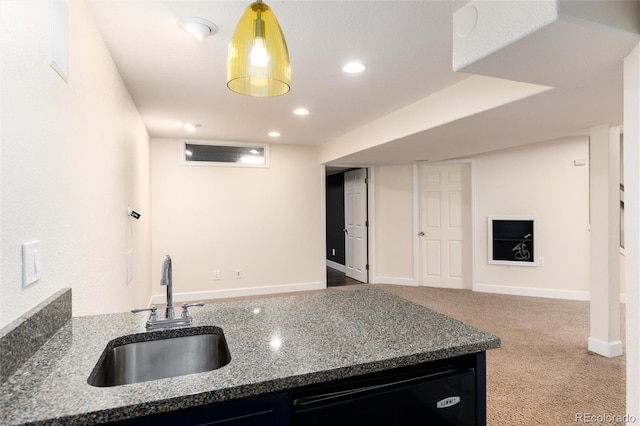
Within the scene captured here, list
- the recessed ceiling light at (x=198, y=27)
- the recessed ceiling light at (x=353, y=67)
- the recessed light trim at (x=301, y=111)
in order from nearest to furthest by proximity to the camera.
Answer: the recessed ceiling light at (x=198, y=27), the recessed ceiling light at (x=353, y=67), the recessed light trim at (x=301, y=111)

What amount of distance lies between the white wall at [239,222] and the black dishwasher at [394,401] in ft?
14.3

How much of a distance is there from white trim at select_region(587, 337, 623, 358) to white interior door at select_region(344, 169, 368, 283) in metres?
3.38

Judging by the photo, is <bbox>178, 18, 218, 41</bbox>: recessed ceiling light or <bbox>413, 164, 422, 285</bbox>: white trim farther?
<bbox>413, 164, 422, 285</bbox>: white trim

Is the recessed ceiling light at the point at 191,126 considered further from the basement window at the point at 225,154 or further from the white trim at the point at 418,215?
the white trim at the point at 418,215

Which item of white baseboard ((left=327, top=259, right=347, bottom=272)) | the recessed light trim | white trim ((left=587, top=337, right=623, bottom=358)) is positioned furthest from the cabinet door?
white baseboard ((left=327, top=259, right=347, bottom=272))

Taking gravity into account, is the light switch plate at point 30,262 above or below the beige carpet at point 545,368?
above

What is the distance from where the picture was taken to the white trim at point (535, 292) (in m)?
4.75

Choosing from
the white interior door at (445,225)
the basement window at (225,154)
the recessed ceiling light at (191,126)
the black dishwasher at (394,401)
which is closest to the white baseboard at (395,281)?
the white interior door at (445,225)

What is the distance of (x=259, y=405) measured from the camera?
0.93 meters

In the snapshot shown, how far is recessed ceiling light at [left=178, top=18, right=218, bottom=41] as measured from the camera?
74.6 inches

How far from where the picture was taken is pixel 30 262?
3.59ft

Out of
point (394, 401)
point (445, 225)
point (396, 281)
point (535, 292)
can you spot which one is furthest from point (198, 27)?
point (535, 292)

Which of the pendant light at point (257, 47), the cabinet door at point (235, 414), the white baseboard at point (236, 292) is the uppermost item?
the pendant light at point (257, 47)

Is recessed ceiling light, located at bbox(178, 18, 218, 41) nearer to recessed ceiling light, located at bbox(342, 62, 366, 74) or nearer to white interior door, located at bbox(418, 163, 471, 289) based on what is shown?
recessed ceiling light, located at bbox(342, 62, 366, 74)
